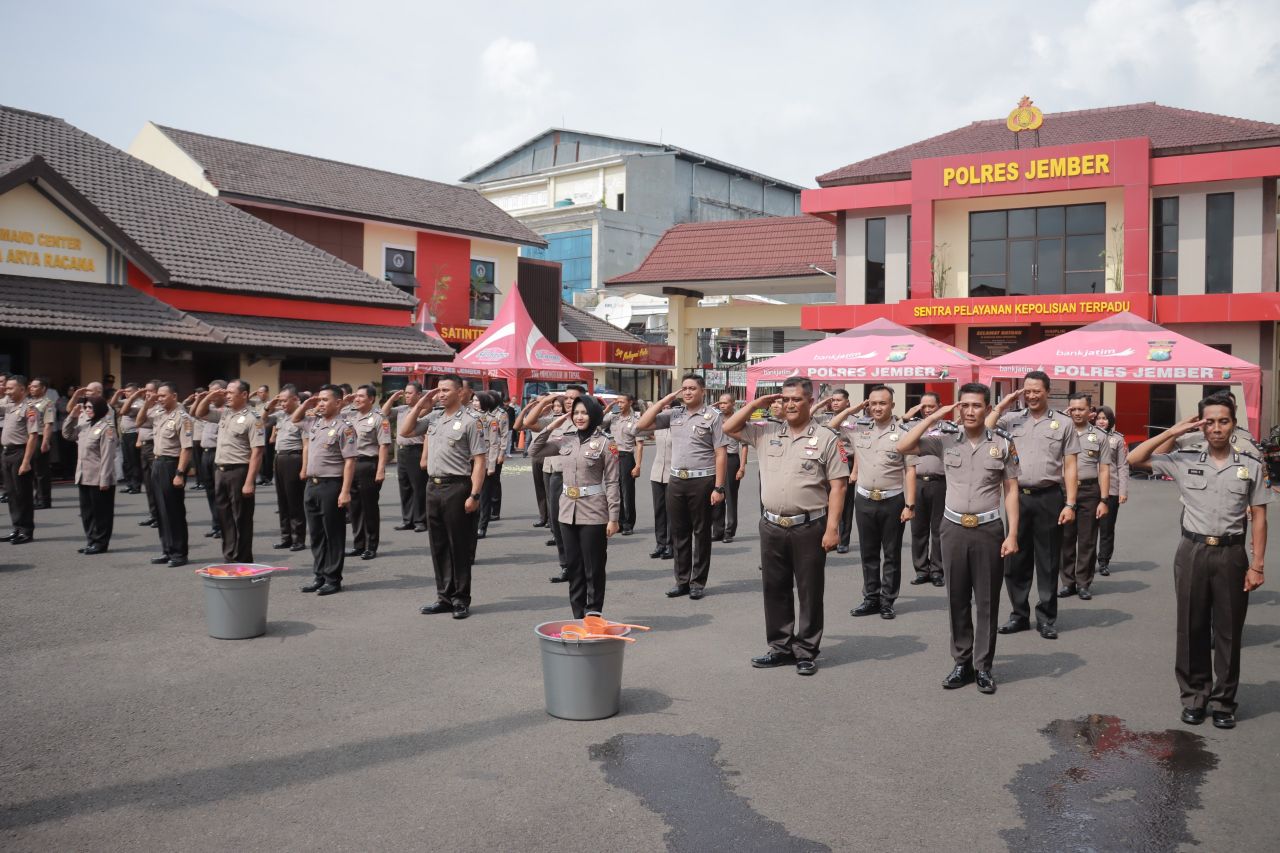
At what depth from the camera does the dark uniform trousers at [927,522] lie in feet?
35.6

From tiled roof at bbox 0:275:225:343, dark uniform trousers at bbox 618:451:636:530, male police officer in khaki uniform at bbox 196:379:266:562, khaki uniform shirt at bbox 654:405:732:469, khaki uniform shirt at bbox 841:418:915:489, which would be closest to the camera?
khaki uniform shirt at bbox 841:418:915:489

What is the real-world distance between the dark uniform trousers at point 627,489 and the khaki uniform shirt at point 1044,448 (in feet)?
20.7

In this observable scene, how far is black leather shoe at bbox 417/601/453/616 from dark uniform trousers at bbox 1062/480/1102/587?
19.6ft

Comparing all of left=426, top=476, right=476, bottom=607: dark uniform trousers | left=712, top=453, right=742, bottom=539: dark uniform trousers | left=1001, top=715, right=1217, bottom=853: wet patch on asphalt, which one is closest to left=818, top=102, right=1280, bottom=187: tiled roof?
left=712, top=453, right=742, bottom=539: dark uniform trousers

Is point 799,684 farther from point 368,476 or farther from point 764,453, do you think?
point 368,476

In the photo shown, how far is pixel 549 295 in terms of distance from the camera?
131ft

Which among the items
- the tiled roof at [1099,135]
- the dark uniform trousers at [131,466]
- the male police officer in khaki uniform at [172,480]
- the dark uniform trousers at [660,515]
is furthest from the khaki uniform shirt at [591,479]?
the tiled roof at [1099,135]

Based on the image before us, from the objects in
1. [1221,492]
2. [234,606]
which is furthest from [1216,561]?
[234,606]

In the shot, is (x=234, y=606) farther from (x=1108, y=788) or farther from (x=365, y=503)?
(x=1108, y=788)

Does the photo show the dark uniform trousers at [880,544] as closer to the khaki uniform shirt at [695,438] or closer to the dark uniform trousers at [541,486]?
the khaki uniform shirt at [695,438]

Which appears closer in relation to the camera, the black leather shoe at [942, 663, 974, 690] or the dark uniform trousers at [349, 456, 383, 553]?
the black leather shoe at [942, 663, 974, 690]

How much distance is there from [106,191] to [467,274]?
13.8 m

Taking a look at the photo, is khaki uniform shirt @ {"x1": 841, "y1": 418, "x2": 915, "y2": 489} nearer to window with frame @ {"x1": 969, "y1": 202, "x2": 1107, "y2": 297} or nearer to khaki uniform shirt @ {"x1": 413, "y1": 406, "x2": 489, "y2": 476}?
khaki uniform shirt @ {"x1": 413, "y1": 406, "x2": 489, "y2": 476}

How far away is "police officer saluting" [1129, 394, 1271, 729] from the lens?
628 cm
